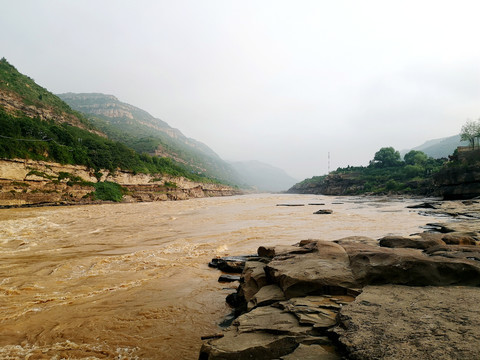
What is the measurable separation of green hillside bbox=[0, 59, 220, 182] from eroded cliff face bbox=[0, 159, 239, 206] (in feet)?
5.28

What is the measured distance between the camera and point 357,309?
3.28 m

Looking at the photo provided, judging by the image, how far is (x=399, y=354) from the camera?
2.17 meters

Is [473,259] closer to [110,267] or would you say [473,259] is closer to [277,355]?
[277,355]

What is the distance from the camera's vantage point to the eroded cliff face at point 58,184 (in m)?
33.7

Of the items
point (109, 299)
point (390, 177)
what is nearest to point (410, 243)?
point (109, 299)

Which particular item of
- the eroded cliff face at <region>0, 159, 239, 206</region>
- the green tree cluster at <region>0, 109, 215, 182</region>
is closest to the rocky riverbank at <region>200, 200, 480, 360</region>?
the eroded cliff face at <region>0, 159, 239, 206</region>

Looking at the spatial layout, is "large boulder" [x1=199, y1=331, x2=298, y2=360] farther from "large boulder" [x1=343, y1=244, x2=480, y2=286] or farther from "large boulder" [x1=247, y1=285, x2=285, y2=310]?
"large boulder" [x1=343, y1=244, x2=480, y2=286]

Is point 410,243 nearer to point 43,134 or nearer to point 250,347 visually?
point 250,347

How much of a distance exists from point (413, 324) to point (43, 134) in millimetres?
59435

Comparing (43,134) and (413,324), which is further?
(43,134)

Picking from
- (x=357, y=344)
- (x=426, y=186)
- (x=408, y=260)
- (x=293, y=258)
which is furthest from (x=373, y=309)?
(x=426, y=186)

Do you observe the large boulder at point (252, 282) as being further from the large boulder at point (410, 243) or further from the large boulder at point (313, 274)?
the large boulder at point (410, 243)

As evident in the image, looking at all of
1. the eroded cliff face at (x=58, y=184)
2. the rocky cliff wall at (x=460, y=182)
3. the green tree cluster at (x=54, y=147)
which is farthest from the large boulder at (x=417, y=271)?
the rocky cliff wall at (x=460, y=182)

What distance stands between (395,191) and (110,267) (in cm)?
8047
